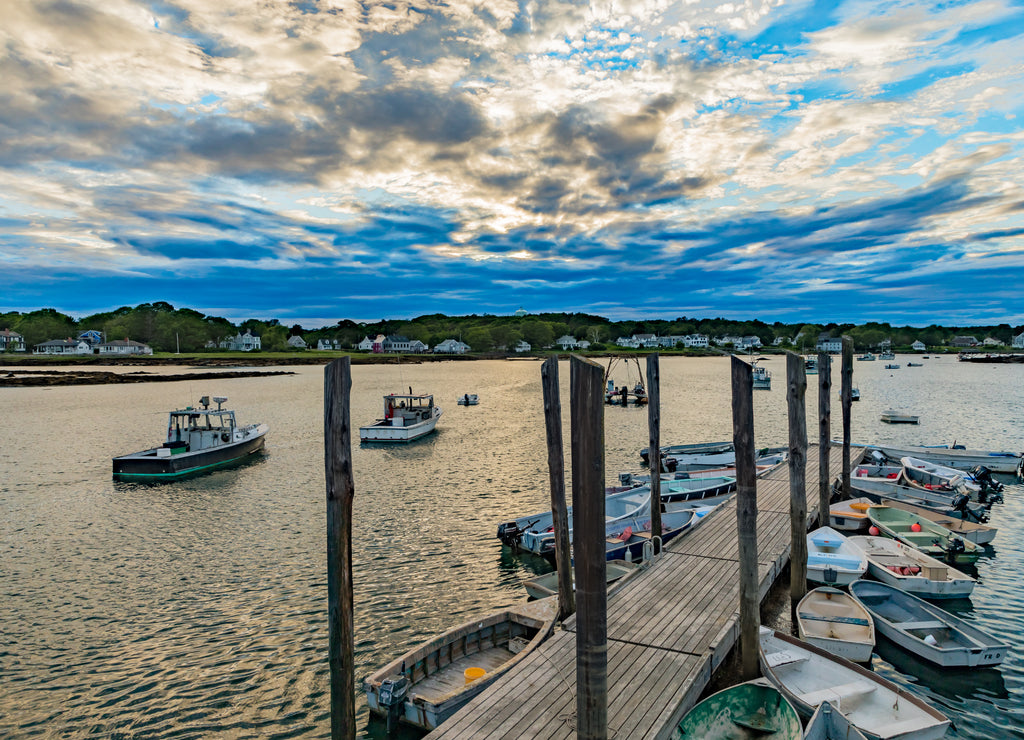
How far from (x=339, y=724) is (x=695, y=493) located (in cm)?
1814

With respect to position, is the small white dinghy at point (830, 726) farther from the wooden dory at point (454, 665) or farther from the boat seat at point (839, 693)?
the wooden dory at point (454, 665)

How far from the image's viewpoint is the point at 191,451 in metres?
31.2

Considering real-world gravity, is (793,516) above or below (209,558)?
above

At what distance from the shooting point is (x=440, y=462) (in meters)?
33.0

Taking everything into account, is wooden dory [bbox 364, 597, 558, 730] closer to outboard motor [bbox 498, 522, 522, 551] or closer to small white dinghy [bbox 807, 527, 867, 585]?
outboard motor [bbox 498, 522, 522, 551]

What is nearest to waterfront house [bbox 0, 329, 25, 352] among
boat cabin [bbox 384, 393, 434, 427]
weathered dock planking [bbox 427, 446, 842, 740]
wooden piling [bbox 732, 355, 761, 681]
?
boat cabin [bbox 384, 393, 434, 427]

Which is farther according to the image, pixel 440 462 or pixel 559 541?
pixel 440 462

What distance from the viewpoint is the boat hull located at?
28656 mm

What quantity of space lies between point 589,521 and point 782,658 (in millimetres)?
6492

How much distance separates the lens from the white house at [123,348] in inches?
6890

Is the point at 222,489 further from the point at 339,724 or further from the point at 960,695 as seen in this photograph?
the point at 960,695

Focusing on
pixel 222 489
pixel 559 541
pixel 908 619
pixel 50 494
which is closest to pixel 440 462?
pixel 222 489

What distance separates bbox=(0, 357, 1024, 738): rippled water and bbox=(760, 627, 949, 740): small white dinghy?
6.28 feet

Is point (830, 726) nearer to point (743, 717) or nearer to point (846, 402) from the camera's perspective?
point (743, 717)
